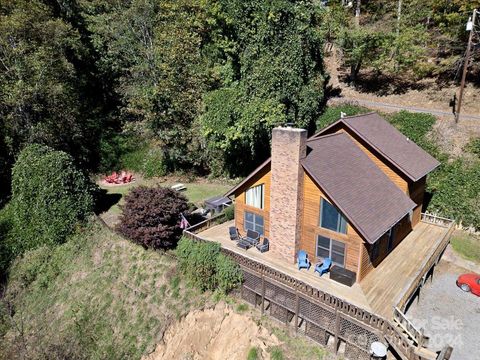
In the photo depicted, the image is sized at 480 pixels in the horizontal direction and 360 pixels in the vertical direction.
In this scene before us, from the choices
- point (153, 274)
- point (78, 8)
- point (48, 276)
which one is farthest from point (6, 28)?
point (153, 274)

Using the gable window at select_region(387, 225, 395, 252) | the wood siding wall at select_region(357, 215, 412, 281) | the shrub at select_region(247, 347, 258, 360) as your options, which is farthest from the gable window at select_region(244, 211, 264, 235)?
the gable window at select_region(387, 225, 395, 252)

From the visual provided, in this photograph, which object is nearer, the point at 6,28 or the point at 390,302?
the point at 390,302

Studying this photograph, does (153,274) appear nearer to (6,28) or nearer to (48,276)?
(48,276)

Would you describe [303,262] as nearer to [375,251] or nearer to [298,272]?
[298,272]

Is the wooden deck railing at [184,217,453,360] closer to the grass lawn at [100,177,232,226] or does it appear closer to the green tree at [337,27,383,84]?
the grass lawn at [100,177,232,226]

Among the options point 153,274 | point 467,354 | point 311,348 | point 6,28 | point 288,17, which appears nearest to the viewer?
point 467,354
